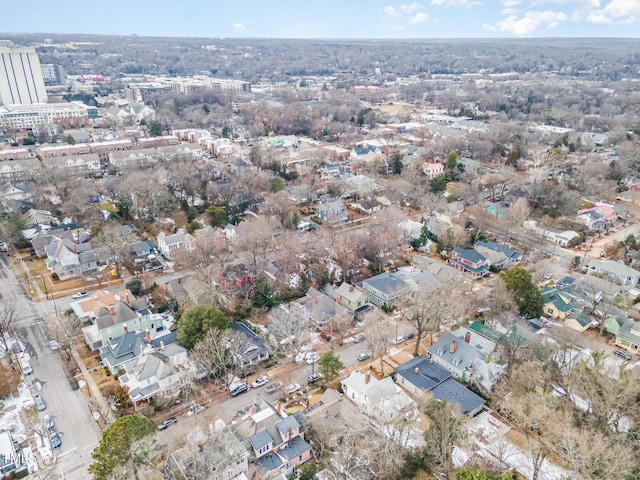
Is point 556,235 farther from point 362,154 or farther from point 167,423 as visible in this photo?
point 167,423

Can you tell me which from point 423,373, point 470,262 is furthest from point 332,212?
point 423,373

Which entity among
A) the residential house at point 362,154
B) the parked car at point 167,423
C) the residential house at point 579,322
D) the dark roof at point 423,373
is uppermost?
the residential house at point 362,154

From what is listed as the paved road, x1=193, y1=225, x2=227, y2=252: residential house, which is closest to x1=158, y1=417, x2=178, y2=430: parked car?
the paved road

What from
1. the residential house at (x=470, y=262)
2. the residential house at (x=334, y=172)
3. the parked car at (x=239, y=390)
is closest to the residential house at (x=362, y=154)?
the residential house at (x=334, y=172)

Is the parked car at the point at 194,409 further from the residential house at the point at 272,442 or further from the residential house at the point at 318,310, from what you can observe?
the residential house at the point at 318,310

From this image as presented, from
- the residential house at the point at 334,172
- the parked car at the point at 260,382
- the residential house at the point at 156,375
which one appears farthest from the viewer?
the residential house at the point at 334,172
